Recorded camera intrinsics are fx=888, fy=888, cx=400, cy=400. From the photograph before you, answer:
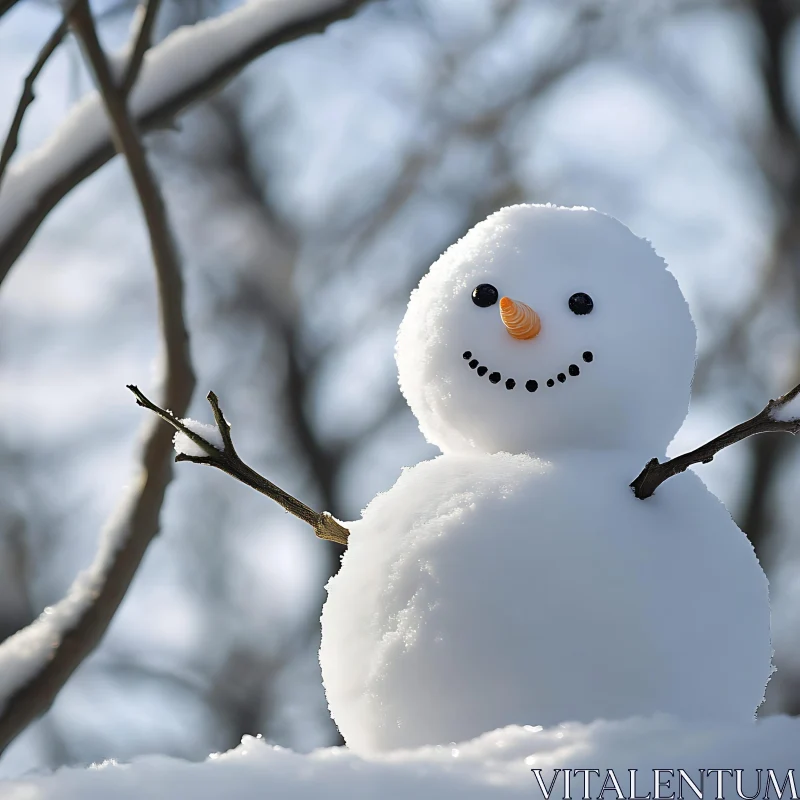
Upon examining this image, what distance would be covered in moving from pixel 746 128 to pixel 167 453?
2585 mm

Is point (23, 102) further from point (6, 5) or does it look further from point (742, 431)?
point (742, 431)

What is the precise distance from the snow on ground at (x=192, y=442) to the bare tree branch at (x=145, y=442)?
373 millimetres

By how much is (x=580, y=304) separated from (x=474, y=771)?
0.47m

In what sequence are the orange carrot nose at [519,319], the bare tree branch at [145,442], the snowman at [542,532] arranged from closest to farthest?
the snowman at [542,532] < the orange carrot nose at [519,319] < the bare tree branch at [145,442]

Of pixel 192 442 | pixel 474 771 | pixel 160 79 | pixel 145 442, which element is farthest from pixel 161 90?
pixel 474 771

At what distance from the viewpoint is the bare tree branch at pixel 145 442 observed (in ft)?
3.57

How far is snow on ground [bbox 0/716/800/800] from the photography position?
15.2 inches

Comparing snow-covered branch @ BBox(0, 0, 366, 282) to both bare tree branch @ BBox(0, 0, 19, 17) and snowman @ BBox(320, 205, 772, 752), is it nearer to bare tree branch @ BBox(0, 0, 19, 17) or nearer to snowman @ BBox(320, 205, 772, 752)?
bare tree branch @ BBox(0, 0, 19, 17)

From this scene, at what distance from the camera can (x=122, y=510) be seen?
1163mm

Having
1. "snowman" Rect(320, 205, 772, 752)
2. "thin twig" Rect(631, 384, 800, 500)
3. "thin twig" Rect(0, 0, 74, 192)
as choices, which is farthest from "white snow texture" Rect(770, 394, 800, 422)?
"thin twig" Rect(0, 0, 74, 192)

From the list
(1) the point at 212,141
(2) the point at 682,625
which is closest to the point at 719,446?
(2) the point at 682,625

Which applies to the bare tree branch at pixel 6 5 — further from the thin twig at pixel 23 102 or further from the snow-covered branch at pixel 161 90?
the snow-covered branch at pixel 161 90

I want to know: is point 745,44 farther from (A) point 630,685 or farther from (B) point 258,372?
(A) point 630,685

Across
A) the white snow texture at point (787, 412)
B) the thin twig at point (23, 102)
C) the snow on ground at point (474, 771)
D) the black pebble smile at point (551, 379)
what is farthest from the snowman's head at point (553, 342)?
the thin twig at point (23, 102)
